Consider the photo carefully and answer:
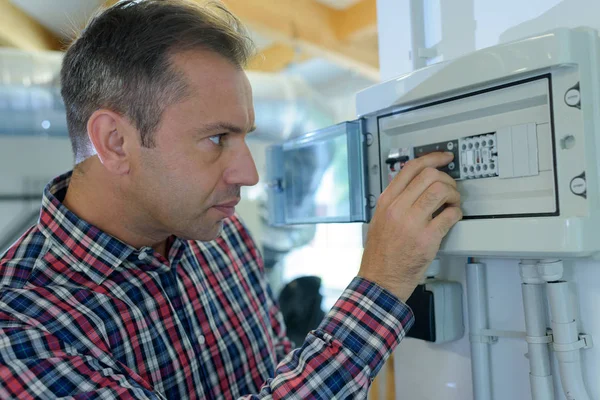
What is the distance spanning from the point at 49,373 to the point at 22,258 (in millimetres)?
195

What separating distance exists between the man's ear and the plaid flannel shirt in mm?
102

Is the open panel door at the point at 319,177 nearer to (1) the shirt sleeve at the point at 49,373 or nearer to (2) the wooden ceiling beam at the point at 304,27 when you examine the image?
(1) the shirt sleeve at the point at 49,373

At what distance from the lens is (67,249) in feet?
2.48

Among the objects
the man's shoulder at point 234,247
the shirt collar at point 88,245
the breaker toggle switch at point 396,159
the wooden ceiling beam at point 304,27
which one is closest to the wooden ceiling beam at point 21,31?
the wooden ceiling beam at point 304,27

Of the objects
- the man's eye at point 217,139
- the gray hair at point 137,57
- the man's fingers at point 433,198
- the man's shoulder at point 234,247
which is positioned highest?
the gray hair at point 137,57

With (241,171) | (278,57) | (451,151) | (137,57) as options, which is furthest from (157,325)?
(278,57)

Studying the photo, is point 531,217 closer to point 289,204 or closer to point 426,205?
point 426,205

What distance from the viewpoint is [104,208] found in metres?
0.80

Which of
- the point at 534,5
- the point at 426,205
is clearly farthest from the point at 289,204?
the point at 534,5

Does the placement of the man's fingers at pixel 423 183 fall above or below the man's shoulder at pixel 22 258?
above

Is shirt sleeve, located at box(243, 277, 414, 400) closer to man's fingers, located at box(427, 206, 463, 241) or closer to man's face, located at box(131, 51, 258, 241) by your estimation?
man's fingers, located at box(427, 206, 463, 241)

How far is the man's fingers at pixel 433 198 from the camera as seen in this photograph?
619 mm

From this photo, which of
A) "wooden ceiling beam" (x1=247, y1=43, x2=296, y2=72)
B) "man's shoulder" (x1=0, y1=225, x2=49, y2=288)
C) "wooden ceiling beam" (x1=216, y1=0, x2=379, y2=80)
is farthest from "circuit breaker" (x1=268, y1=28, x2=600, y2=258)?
"wooden ceiling beam" (x1=247, y1=43, x2=296, y2=72)

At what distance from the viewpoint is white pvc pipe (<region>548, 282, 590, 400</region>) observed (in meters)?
0.59
